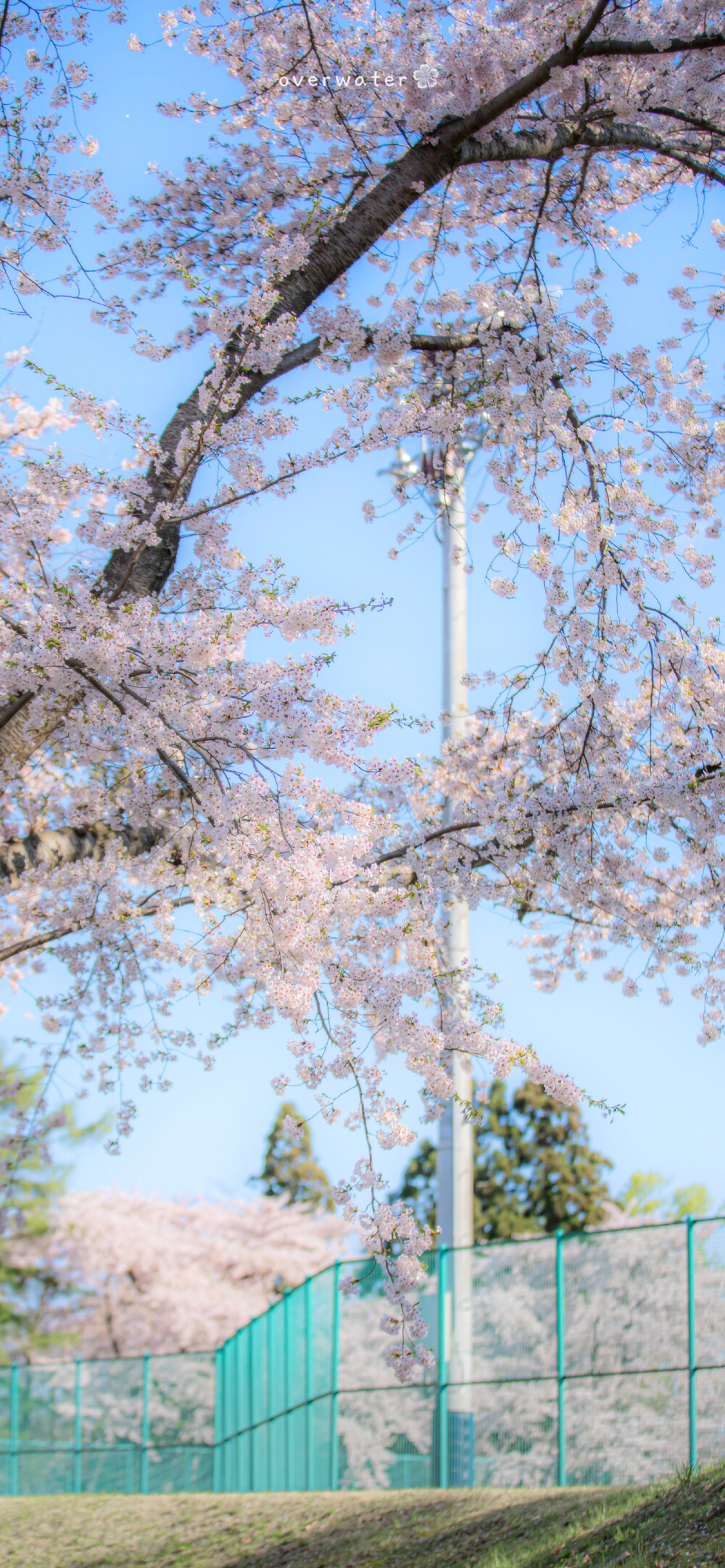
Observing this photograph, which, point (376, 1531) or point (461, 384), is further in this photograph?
point (376, 1531)

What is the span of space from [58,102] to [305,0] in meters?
1.16

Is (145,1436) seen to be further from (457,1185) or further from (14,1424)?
(457,1185)

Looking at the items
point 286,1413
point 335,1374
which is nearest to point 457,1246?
point 335,1374

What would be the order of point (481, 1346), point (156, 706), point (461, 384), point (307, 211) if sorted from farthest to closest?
point (481, 1346) < point (461, 384) < point (307, 211) < point (156, 706)

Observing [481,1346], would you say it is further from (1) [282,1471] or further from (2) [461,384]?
(2) [461,384]

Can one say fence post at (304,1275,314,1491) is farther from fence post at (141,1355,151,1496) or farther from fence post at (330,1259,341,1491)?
fence post at (141,1355,151,1496)

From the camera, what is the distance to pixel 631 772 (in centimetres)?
683

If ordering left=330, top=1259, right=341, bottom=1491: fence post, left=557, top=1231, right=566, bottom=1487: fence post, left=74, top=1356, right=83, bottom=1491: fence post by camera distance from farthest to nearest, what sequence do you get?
left=74, top=1356, right=83, bottom=1491: fence post, left=330, top=1259, right=341, bottom=1491: fence post, left=557, top=1231, right=566, bottom=1487: fence post

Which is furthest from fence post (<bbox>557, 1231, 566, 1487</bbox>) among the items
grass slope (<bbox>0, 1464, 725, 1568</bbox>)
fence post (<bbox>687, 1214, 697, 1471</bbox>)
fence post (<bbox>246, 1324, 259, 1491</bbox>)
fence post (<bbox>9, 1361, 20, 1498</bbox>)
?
fence post (<bbox>9, 1361, 20, 1498</bbox>)

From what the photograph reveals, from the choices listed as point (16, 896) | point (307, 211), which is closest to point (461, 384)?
point (307, 211)

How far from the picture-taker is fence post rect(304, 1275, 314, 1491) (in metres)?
11.0

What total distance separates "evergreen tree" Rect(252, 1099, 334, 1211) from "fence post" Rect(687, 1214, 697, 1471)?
56.1ft

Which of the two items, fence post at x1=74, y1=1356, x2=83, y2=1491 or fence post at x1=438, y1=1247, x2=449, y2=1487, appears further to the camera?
fence post at x1=74, y1=1356, x2=83, y2=1491

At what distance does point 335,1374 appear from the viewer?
432 inches
